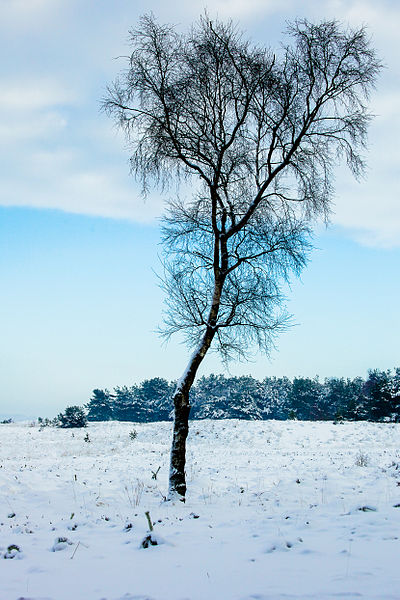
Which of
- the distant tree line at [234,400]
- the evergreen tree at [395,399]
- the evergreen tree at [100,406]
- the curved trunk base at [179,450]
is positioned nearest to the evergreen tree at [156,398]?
the distant tree line at [234,400]

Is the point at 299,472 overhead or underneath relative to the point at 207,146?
underneath

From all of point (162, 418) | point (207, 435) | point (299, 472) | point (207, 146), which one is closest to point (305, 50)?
point (207, 146)

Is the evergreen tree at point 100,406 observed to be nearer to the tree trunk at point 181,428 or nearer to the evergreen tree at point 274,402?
the evergreen tree at point 274,402

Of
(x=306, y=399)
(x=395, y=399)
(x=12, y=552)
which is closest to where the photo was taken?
(x=12, y=552)

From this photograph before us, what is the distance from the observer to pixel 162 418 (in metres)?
67.9

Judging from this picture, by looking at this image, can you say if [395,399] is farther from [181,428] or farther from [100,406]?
[100,406]

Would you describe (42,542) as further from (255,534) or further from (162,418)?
(162,418)

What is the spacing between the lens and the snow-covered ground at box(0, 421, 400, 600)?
3.58 m

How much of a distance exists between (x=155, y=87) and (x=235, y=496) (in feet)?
31.9

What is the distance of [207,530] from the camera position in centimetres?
598

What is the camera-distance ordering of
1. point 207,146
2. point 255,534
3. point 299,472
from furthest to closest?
1. point 299,472
2. point 207,146
3. point 255,534

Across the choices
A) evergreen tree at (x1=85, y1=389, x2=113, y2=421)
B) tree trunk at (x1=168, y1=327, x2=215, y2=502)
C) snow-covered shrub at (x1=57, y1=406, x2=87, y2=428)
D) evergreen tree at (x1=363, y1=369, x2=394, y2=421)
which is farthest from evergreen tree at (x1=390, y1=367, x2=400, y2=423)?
evergreen tree at (x1=85, y1=389, x2=113, y2=421)

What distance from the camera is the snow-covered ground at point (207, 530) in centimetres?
358

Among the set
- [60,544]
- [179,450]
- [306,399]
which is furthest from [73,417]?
[306,399]
